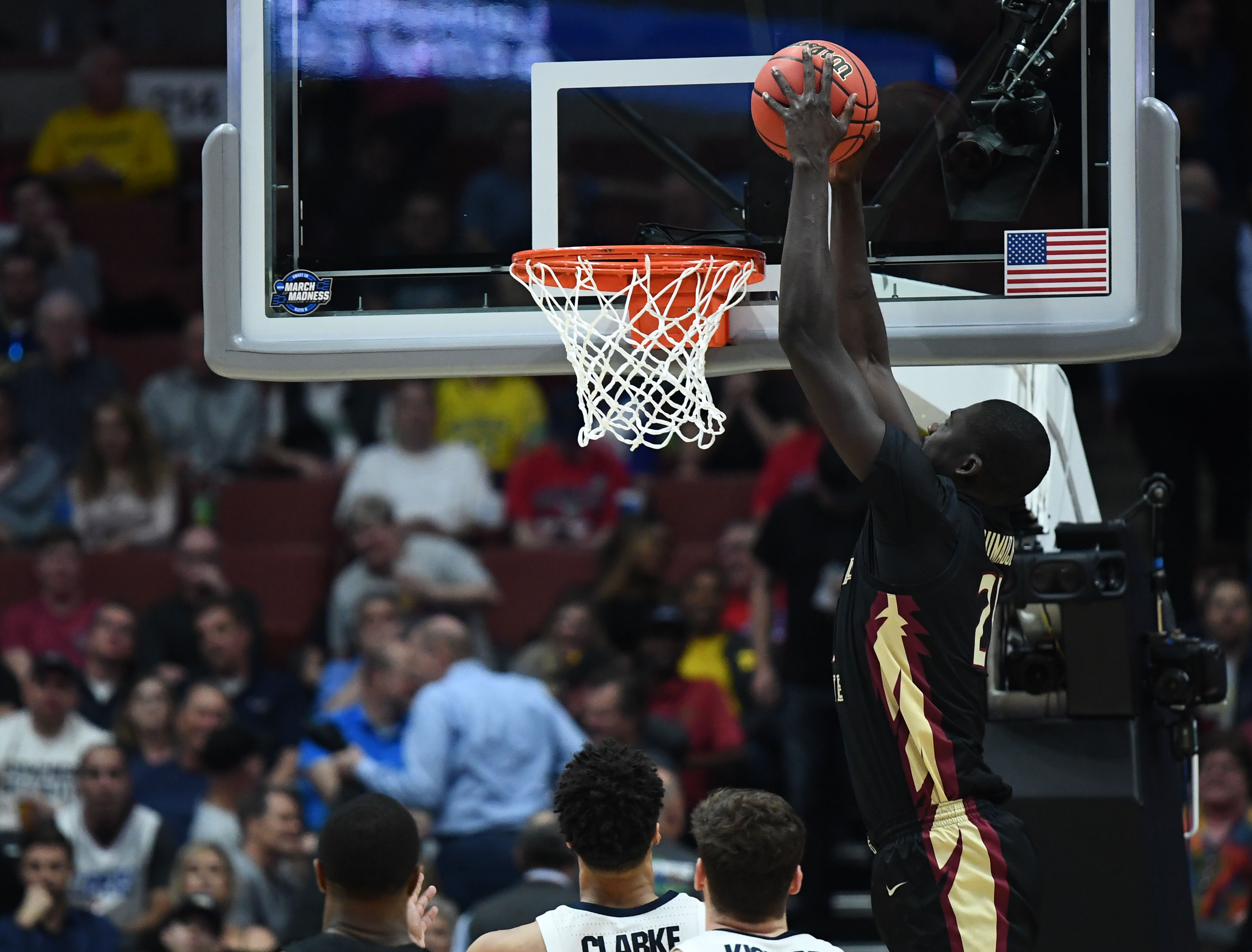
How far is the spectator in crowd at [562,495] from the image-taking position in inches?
388

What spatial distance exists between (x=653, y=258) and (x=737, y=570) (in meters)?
4.98

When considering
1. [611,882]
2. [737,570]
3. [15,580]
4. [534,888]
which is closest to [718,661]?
[737,570]

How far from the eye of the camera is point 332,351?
447cm

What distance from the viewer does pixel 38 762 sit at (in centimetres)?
842

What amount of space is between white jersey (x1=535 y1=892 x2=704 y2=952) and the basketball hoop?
1069mm

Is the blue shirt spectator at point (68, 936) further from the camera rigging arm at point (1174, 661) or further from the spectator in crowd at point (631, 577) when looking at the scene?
the camera rigging arm at point (1174, 661)

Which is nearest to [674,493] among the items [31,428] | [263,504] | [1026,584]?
[263,504]

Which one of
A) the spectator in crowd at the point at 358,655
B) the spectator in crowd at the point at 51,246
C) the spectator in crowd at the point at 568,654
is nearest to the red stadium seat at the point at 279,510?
the spectator in crowd at the point at 358,655

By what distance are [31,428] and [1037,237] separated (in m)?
7.66

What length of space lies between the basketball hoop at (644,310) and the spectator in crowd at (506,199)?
0.28 m

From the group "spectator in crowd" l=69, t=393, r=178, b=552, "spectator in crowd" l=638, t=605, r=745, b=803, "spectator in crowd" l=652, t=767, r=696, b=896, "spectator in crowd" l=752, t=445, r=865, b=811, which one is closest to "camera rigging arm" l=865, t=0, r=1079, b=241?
"spectator in crowd" l=652, t=767, r=696, b=896

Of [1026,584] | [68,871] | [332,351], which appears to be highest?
[332,351]

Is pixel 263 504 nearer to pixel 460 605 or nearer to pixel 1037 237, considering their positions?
pixel 460 605

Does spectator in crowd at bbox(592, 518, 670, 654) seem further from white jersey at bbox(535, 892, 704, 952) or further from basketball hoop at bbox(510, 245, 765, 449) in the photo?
white jersey at bbox(535, 892, 704, 952)
